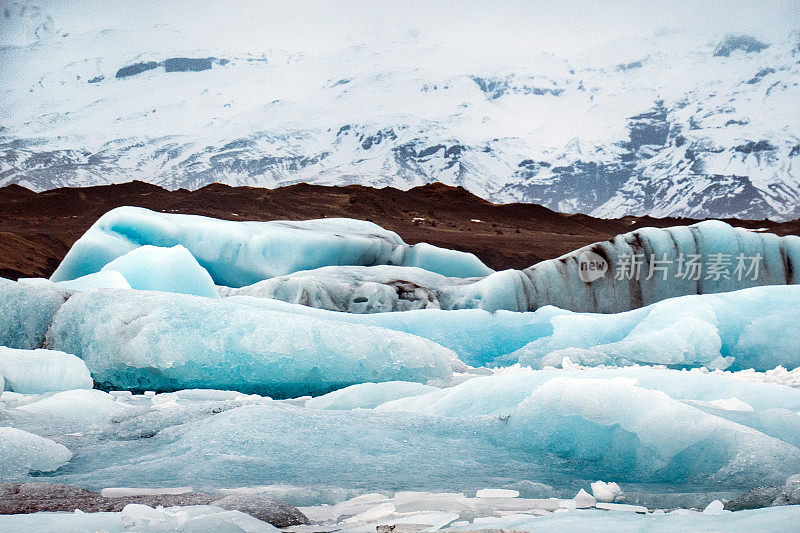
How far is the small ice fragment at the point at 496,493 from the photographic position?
190 centimetres

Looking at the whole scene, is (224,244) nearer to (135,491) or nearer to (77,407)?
(77,407)

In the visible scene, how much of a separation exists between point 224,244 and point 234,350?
5938 mm

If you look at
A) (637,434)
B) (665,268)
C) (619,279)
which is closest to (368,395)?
(637,434)

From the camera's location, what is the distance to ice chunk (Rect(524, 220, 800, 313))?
7.82 meters

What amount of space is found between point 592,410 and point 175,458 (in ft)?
4.50

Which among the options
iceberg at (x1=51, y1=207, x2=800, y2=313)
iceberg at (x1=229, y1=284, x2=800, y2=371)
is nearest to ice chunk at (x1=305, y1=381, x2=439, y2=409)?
iceberg at (x1=229, y1=284, x2=800, y2=371)

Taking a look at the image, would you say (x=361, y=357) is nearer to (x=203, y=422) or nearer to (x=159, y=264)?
(x=203, y=422)

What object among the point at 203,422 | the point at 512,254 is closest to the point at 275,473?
the point at 203,422

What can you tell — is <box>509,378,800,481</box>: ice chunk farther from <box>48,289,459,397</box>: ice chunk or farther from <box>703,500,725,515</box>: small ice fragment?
<box>48,289,459,397</box>: ice chunk

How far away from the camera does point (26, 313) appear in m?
4.79

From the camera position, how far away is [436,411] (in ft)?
9.52

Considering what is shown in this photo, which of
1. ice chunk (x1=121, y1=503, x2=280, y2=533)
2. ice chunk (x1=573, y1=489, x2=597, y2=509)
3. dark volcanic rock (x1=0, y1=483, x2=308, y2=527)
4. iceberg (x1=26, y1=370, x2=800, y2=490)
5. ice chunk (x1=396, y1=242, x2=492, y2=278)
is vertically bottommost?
ice chunk (x1=396, y1=242, x2=492, y2=278)

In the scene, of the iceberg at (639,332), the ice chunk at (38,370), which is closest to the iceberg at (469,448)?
the ice chunk at (38,370)

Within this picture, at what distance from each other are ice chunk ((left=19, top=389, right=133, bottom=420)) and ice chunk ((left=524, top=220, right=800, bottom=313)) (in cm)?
554
